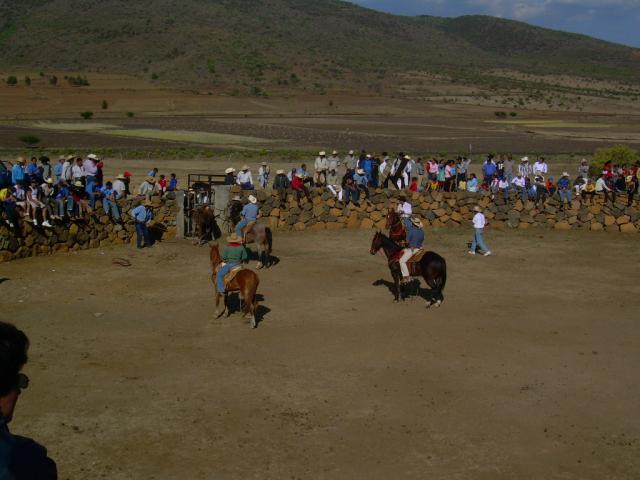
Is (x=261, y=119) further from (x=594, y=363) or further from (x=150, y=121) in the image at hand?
(x=594, y=363)

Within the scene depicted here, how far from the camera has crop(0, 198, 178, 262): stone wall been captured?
1836cm

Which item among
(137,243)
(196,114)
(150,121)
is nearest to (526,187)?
(137,243)

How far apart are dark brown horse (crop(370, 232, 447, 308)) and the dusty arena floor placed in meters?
0.49

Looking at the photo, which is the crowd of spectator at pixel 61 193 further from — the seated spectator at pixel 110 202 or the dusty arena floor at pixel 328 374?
the dusty arena floor at pixel 328 374

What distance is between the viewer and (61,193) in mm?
19422

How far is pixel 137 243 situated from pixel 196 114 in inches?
2568

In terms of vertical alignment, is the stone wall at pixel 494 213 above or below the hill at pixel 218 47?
below

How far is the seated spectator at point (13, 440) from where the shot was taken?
4047 mm

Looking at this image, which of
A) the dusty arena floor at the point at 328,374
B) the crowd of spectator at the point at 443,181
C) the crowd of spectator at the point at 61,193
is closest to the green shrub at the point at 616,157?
the crowd of spectator at the point at 443,181

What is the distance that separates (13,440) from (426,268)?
38.7 feet

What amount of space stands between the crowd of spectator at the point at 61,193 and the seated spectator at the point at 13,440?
48.6 feet

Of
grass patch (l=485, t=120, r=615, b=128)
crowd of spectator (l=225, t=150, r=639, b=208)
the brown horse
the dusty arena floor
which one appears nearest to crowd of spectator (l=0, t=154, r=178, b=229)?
the dusty arena floor

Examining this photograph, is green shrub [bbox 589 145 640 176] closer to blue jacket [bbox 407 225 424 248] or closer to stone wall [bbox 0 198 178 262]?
stone wall [bbox 0 198 178 262]

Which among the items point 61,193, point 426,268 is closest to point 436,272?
point 426,268
